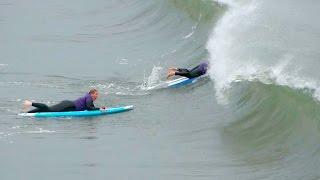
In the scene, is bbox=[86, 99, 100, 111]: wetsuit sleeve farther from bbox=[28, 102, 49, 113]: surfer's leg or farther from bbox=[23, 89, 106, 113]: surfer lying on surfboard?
bbox=[28, 102, 49, 113]: surfer's leg

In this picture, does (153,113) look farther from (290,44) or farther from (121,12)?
(121,12)

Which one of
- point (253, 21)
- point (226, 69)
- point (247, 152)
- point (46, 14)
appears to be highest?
point (46, 14)

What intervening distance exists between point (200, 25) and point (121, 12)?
10870 millimetres

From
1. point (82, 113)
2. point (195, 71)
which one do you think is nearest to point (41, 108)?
point (82, 113)

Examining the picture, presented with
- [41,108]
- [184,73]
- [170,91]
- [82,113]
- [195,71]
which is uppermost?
[195,71]

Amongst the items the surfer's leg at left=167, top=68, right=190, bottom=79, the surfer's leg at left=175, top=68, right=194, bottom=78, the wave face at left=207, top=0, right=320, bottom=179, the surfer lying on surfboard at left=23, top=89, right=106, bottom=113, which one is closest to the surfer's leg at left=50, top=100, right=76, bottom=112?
the surfer lying on surfboard at left=23, top=89, right=106, bottom=113

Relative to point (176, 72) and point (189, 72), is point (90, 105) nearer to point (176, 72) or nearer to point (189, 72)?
point (176, 72)

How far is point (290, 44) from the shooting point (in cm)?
3219

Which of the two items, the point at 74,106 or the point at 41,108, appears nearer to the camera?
the point at 41,108

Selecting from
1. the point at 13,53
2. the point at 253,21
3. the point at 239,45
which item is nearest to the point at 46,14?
the point at 13,53

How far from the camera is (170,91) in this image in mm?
29109

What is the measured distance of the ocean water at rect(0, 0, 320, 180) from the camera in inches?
765

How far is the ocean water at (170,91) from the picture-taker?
19422mm

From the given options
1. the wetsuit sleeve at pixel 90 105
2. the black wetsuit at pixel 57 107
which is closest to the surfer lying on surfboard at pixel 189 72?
the wetsuit sleeve at pixel 90 105
